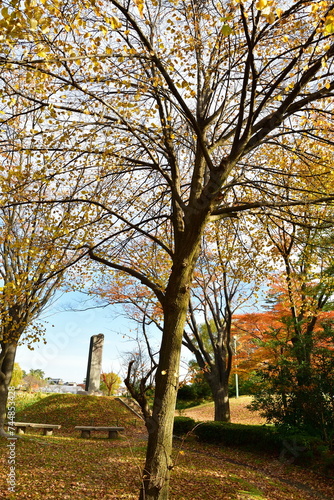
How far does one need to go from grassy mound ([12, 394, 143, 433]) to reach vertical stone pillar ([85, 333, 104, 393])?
3.35 ft

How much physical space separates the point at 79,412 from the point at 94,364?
2.62m

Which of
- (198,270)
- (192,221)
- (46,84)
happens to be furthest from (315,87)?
(198,270)

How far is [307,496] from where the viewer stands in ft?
21.1

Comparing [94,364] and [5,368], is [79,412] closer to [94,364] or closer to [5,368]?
[94,364]

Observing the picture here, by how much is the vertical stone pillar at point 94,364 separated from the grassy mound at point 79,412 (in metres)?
1.02

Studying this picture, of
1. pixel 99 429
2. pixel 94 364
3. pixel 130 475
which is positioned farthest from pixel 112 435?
pixel 130 475

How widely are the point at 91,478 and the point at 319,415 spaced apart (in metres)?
5.55

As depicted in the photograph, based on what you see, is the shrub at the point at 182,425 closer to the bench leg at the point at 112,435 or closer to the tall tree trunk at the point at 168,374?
the bench leg at the point at 112,435

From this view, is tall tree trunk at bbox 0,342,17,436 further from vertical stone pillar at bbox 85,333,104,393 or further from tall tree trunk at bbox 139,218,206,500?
vertical stone pillar at bbox 85,333,104,393

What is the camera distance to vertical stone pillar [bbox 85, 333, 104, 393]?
17172 millimetres

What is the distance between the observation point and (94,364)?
56.5 feet

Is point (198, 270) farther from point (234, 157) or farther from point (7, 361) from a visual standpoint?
point (234, 157)

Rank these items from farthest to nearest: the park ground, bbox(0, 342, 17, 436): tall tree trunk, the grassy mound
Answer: the grassy mound, bbox(0, 342, 17, 436): tall tree trunk, the park ground

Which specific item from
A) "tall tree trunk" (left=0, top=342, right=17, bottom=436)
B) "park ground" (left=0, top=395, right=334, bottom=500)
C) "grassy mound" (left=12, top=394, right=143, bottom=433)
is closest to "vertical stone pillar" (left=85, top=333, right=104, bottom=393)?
"grassy mound" (left=12, top=394, right=143, bottom=433)
